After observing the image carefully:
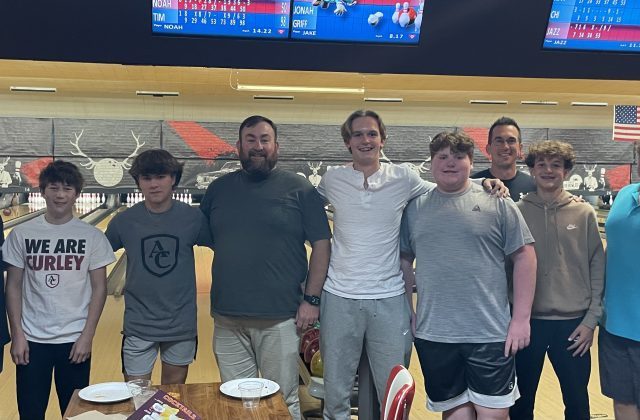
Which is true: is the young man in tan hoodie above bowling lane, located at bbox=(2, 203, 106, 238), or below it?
above

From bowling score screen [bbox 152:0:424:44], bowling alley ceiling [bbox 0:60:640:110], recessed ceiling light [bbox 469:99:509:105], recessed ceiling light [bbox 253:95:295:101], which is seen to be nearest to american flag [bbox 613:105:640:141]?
bowling alley ceiling [bbox 0:60:640:110]

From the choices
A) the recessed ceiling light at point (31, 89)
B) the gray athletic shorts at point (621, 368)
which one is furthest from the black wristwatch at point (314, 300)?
the recessed ceiling light at point (31, 89)

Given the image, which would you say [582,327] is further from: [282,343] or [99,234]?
[99,234]

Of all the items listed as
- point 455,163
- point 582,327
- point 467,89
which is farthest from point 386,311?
point 467,89

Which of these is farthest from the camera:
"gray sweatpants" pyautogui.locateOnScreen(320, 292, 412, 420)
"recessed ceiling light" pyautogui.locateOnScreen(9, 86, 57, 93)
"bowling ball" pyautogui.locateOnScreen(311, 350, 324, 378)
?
"recessed ceiling light" pyautogui.locateOnScreen(9, 86, 57, 93)

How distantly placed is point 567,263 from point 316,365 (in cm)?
104

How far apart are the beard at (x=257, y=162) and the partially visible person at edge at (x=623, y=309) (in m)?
1.17

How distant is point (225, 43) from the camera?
8.25 feet

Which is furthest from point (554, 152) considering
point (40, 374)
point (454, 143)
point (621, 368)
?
point (40, 374)

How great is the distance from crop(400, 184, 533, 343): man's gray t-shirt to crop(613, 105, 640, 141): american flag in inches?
162

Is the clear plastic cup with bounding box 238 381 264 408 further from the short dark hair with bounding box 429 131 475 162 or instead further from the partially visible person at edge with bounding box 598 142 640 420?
the partially visible person at edge with bounding box 598 142 640 420

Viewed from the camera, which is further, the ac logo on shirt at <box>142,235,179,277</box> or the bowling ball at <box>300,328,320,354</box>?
the bowling ball at <box>300,328,320,354</box>

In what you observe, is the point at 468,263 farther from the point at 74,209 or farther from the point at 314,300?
the point at 74,209

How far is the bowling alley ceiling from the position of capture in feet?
13.9
